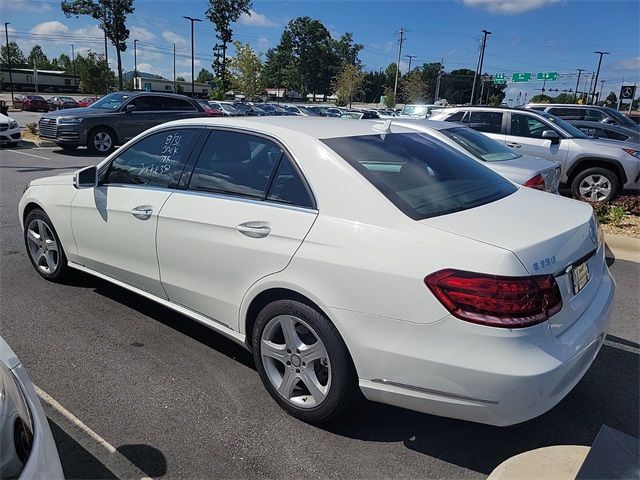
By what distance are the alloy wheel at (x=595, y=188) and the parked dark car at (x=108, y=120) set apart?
10950 millimetres

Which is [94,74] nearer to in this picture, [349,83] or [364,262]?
[349,83]

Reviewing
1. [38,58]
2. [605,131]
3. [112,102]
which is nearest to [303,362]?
[605,131]

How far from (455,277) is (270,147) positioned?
147 centimetres

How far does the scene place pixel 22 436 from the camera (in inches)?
61.5

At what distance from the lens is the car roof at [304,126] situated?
10.2ft

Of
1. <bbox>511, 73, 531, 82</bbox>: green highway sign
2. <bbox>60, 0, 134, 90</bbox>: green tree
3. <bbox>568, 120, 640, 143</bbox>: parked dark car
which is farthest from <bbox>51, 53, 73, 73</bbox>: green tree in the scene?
<bbox>568, 120, 640, 143</bbox>: parked dark car

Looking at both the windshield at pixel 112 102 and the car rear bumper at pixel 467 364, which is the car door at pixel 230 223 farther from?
the windshield at pixel 112 102

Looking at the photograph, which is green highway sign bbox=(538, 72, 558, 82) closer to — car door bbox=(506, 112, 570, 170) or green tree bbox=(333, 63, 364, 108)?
green tree bbox=(333, 63, 364, 108)

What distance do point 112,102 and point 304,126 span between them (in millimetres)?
13574

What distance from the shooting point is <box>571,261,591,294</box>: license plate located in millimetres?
2488

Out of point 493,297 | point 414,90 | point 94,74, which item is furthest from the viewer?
point 414,90

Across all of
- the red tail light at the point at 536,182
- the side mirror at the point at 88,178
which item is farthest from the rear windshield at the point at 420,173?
the red tail light at the point at 536,182

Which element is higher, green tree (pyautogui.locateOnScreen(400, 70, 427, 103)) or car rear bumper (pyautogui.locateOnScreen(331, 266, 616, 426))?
green tree (pyautogui.locateOnScreen(400, 70, 427, 103))

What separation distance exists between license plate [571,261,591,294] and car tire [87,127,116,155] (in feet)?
47.1
